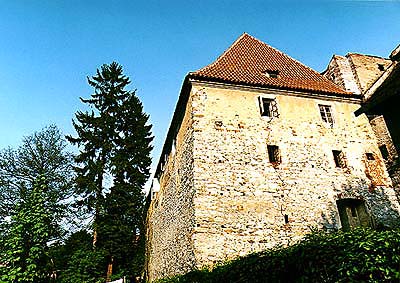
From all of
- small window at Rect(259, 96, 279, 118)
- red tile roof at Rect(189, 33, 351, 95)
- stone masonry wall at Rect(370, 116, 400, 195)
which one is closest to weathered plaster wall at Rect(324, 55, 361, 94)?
red tile roof at Rect(189, 33, 351, 95)

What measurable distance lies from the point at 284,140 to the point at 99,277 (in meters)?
13.9

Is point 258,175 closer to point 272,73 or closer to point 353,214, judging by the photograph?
point 353,214

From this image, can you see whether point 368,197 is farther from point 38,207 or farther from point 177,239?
point 38,207

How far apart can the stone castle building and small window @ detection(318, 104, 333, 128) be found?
48 millimetres

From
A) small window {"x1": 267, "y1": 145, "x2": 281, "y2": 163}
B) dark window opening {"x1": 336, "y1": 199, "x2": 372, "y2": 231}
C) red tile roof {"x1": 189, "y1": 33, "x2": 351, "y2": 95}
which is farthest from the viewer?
red tile roof {"x1": 189, "y1": 33, "x2": 351, "y2": 95}

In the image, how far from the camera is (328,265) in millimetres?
4113

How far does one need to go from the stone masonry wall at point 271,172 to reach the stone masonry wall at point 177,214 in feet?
2.35

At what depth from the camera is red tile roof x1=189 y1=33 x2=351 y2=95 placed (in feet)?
47.0

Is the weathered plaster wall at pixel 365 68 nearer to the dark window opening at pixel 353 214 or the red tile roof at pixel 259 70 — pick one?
the red tile roof at pixel 259 70

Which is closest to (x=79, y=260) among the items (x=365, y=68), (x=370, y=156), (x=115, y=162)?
(x=115, y=162)

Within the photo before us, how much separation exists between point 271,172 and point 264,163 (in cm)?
46

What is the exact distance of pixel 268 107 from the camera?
14.3 metres

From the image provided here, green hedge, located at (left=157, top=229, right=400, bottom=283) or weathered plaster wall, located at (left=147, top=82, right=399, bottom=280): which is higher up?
weathered plaster wall, located at (left=147, top=82, right=399, bottom=280)

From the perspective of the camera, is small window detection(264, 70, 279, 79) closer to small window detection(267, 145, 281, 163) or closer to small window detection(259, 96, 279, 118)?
small window detection(259, 96, 279, 118)
